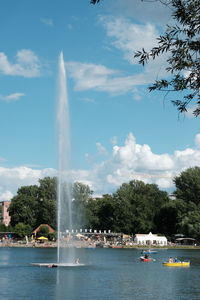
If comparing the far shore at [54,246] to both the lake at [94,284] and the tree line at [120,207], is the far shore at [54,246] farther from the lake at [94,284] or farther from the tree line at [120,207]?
the lake at [94,284]

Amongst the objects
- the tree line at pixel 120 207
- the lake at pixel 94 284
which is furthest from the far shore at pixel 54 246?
the lake at pixel 94 284

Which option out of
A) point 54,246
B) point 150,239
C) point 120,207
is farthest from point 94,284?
point 120,207

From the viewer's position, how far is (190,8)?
10992 millimetres

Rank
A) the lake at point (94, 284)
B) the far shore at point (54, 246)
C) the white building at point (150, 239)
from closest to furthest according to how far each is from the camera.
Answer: the lake at point (94, 284) < the white building at point (150, 239) < the far shore at point (54, 246)

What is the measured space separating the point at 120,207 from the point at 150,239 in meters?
16.3

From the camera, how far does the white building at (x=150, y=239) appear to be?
122m

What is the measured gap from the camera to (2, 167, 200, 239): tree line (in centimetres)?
12875

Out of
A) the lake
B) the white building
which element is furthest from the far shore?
the lake

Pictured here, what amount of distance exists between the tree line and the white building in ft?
17.7

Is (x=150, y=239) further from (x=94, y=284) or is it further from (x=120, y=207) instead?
(x=94, y=284)

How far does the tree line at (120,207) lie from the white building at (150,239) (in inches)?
212

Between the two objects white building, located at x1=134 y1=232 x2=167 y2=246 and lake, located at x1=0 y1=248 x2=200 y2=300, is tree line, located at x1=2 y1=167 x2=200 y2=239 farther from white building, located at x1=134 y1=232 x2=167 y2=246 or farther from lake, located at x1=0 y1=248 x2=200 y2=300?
lake, located at x1=0 y1=248 x2=200 y2=300

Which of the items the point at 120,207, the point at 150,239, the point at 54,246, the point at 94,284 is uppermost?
the point at 120,207

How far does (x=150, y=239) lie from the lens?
122125 millimetres
